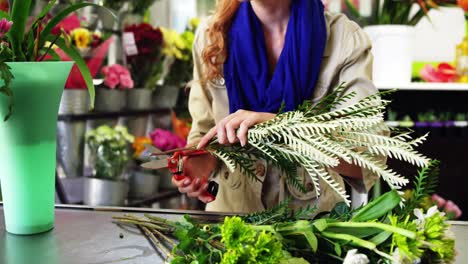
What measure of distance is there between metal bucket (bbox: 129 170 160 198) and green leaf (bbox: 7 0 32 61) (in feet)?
5.60

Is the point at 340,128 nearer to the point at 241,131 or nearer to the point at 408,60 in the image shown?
the point at 241,131

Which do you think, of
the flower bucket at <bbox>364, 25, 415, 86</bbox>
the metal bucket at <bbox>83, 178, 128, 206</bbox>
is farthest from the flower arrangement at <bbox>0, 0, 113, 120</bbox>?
the flower bucket at <bbox>364, 25, 415, 86</bbox>

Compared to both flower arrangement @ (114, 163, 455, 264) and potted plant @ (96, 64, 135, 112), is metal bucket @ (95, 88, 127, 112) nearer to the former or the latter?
potted plant @ (96, 64, 135, 112)

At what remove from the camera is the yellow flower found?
2.23 m

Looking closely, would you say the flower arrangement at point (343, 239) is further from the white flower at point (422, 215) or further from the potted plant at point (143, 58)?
the potted plant at point (143, 58)

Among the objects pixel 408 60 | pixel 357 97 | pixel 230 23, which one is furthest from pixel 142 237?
pixel 408 60

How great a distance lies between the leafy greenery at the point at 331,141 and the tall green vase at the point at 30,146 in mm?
264

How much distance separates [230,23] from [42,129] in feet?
2.76

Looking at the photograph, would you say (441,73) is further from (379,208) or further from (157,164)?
(379,208)

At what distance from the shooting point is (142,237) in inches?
33.1

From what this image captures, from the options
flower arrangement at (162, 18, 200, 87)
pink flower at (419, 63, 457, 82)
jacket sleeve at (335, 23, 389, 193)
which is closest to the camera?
jacket sleeve at (335, 23, 389, 193)

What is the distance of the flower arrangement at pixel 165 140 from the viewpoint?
2.41 metres

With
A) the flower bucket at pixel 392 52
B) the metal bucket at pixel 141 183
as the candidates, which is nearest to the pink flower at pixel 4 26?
the metal bucket at pixel 141 183

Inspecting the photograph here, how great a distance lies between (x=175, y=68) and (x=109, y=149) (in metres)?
0.56
